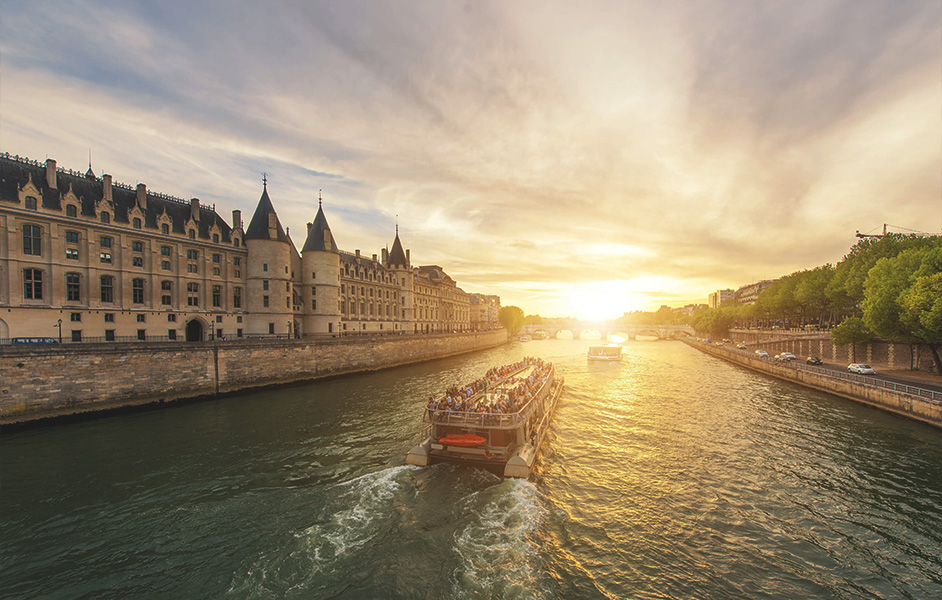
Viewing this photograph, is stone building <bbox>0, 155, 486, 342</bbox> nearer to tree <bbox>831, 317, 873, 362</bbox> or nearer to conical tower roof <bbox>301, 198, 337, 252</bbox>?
conical tower roof <bbox>301, 198, 337, 252</bbox>

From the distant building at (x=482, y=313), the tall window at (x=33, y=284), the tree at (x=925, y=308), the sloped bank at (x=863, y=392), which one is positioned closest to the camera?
the sloped bank at (x=863, y=392)

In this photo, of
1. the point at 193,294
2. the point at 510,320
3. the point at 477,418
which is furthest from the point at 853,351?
the point at 510,320

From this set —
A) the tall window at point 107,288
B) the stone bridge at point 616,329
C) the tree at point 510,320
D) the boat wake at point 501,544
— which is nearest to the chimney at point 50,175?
the tall window at point 107,288

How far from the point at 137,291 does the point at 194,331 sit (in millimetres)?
7926

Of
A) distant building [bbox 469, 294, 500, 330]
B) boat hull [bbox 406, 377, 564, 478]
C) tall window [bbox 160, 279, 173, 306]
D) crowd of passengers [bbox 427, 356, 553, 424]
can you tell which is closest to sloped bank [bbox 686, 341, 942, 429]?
crowd of passengers [bbox 427, 356, 553, 424]

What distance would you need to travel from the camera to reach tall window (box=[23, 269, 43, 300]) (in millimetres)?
34406

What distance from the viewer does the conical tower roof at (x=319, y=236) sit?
59.7 m

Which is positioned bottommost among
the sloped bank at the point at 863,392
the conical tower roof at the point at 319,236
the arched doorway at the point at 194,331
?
the sloped bank at the point at 863,392

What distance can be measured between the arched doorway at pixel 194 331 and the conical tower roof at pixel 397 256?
41037 mm

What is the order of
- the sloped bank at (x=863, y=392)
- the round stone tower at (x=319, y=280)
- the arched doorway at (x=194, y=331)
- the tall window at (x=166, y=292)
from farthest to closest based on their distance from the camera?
the round stone tower at (x=319, y=280), the arched doorway at (x=194, y=331), the tall window at (x=166, y=292), the sloped bank at (x=863, y=392)

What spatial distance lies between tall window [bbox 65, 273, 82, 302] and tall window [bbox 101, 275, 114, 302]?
6.04ft

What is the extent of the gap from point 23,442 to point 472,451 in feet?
87.7

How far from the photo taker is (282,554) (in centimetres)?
1232

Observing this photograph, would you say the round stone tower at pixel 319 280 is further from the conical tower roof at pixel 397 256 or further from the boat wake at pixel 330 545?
the boat wake at pixel 330 545
